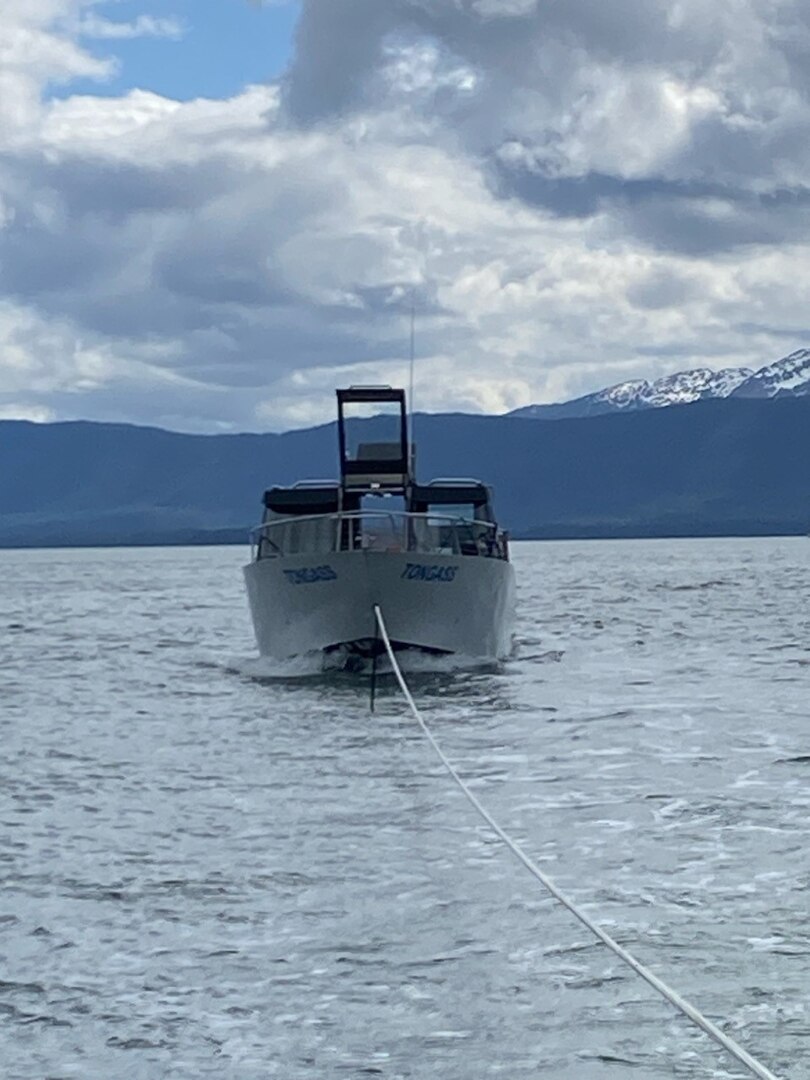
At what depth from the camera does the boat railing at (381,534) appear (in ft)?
99.1

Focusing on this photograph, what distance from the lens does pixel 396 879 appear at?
47.1ft

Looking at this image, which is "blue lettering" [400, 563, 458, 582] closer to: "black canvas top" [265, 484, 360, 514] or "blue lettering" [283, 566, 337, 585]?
"blue lettering" [283, 566, 337, 585]

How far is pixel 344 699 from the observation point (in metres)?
29.4

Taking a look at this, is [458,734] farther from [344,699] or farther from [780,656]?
[780,656]

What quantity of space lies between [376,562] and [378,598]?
721mm

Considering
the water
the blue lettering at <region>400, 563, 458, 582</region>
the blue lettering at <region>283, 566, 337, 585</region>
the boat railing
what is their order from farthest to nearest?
the boat railing → the blue lettering at <region>283, 566, 337, 585</region> → the blue lettering at <region>400, 563, 458, 582</region> → the water

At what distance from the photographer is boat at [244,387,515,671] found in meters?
29.8

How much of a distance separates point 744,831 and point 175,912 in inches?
228

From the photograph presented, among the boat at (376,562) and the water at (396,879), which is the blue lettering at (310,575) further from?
the water at (396,879)

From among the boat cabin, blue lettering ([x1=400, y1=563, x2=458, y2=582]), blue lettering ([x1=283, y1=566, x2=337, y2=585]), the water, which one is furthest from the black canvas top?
blue lettering ([x1=400, y1=563, x2=458, y2=582])

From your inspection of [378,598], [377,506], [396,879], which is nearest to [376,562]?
[378,598]

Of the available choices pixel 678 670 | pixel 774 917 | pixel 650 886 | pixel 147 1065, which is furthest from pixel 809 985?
pixel 678 670

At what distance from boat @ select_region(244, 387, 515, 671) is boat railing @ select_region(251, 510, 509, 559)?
0.9 inches

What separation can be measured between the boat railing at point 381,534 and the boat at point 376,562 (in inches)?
0.9
